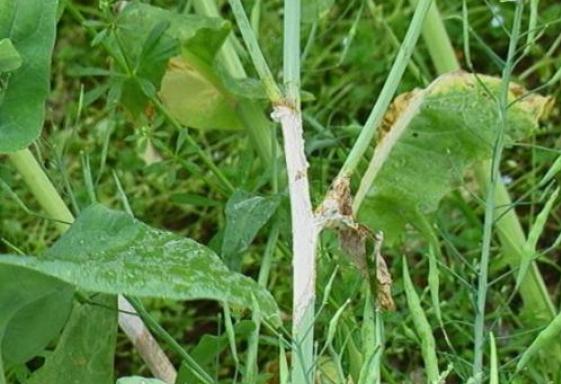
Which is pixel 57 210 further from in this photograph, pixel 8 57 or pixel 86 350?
pixel 8 57

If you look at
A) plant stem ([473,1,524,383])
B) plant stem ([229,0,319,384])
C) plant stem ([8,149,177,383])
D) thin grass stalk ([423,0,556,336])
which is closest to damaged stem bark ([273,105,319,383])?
plant stem ([229,0,319,384])

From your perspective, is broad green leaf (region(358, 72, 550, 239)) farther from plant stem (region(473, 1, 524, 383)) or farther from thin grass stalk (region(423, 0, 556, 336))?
plant stem (region(473, 1, 524, 383))

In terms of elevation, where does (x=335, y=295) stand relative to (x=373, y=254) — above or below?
below

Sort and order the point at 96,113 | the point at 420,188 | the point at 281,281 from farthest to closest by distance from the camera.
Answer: the point at 96,113
the point at 281,281
the point at 420,188

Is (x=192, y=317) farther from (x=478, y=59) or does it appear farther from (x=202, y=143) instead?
(x=478, y=59)

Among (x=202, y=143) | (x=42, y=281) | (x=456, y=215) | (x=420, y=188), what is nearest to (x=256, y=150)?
(x=420, y=188)
